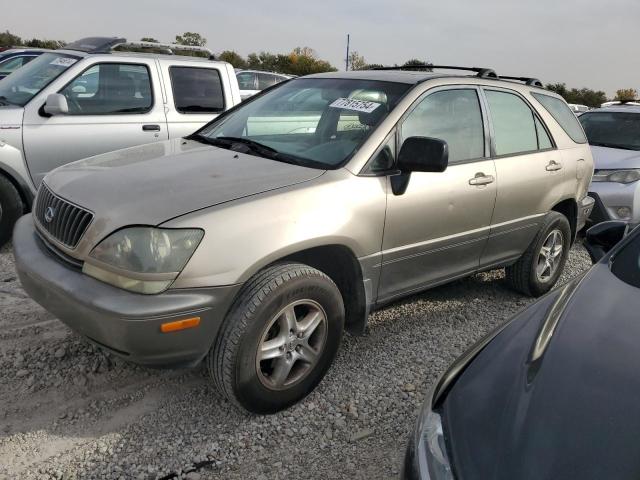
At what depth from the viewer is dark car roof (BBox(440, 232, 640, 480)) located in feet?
4.58

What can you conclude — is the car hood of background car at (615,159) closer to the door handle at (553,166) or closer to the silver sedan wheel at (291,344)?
the door handle at (553,166)

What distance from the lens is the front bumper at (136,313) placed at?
7.32 ft

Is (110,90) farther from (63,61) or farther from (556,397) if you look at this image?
(556,397)

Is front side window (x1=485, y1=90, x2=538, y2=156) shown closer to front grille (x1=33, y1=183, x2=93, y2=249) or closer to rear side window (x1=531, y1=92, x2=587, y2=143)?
rear side window (x1=531, y1=92, x2=587, y2=143)

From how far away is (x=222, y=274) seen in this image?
237 centimetres

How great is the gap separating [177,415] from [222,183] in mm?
1173

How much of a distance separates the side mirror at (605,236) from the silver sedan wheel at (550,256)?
1.57m

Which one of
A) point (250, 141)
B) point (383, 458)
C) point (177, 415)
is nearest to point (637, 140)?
point (250, 141)

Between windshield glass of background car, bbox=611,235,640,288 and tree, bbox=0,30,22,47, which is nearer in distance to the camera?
windshield glass of background car, bbox=611,235,640,288

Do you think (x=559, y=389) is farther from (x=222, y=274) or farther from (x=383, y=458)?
(x=222, y=274)

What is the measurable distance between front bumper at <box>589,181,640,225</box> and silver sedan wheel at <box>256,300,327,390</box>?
4769mm

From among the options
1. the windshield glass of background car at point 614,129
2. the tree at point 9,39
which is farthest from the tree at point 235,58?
the windshield glass of background car at point 614,129

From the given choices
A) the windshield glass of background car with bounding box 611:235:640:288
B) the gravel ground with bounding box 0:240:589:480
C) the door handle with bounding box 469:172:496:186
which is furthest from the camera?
the door handle with bounding box 469:172:496:186

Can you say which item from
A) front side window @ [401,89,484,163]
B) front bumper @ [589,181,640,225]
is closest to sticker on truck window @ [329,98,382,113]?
front side window @ [401,89,484,163]
